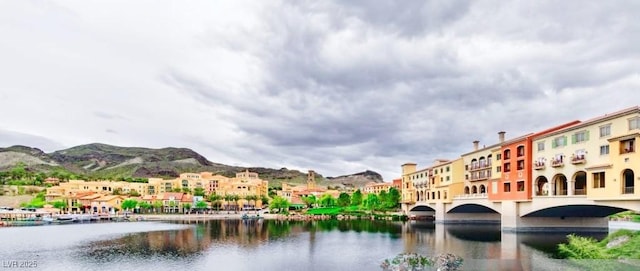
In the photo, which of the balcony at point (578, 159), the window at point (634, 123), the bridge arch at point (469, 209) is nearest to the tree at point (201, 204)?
the bridge arch at point (469, 209)

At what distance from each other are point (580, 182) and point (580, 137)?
241 inches

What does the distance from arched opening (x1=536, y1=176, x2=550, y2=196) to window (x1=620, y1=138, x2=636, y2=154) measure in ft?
38.9

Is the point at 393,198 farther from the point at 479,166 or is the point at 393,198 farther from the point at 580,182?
the point at 580,182

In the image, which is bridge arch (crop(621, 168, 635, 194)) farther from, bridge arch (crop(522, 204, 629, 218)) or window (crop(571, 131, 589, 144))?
window (crop(571, 131, 589, 144))

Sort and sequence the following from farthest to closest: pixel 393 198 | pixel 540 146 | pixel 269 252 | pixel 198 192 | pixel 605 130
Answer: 1. pixel 198 192
2. pixel 393 198
3. pixel 540 146
4. pixel 605 130
5. pixel 269 252

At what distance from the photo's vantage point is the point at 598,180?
35375mm

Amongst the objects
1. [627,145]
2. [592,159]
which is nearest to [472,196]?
[592,159]

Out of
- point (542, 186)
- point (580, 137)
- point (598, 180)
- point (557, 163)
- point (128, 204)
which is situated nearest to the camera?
point (598, 180)

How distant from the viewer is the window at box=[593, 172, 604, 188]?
35062 millimetres

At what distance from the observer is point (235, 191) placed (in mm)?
127562

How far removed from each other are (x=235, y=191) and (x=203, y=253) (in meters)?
95.1

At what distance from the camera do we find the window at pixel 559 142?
4075 centimetres

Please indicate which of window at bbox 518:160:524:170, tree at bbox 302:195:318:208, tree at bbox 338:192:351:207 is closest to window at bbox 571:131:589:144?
window at bbox 518:160:524:170

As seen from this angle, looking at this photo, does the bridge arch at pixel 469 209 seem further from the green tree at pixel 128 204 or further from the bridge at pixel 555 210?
the green tree at pixel 128 204
